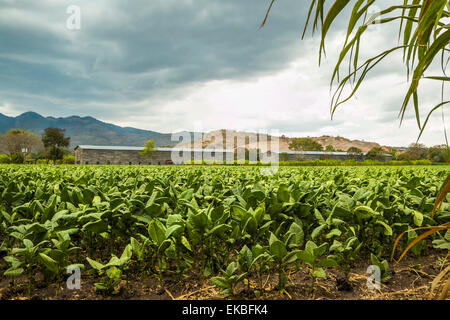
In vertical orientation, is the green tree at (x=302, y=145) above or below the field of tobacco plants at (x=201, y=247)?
above

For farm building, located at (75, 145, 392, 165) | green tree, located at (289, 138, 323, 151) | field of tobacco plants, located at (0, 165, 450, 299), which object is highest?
green tree, located at (289, 138, 323, 151)

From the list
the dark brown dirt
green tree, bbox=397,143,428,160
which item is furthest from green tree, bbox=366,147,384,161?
the dark brown dirt

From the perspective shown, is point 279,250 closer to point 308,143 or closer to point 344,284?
point 344,284

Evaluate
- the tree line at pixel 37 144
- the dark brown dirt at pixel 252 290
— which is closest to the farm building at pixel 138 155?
the tree line at pixel 37 144

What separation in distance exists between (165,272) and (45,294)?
0.68 metres

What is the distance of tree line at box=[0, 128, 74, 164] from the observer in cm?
5822

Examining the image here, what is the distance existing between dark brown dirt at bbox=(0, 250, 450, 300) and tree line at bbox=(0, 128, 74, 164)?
63.6 metres

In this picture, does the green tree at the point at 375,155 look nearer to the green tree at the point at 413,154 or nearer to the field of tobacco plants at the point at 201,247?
the green tree at the point at 413,154

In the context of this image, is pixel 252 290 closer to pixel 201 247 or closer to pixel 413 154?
pixel 201 247

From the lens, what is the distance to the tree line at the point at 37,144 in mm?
58219

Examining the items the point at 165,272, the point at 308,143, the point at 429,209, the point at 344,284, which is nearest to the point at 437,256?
the point at 429,209

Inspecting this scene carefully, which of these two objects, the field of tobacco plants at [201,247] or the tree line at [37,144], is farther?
the tree line at [37,144]

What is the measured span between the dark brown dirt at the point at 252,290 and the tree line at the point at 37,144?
63.6m

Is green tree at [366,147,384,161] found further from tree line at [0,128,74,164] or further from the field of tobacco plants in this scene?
the field of tobacco plants
